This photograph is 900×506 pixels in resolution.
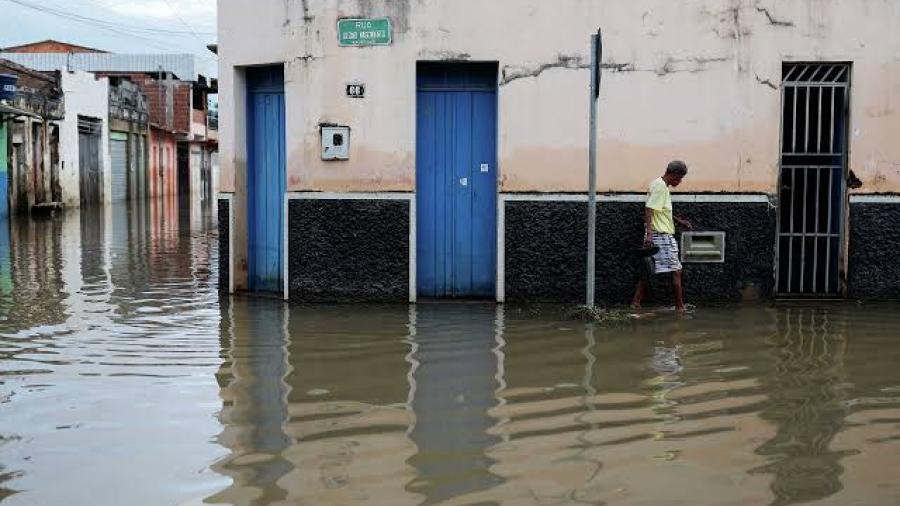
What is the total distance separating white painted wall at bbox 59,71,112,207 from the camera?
102 ft

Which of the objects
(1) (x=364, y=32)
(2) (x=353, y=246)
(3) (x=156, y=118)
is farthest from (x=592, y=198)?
(3) (x=156, y=118)

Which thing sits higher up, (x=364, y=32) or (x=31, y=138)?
(x=364, y=32)

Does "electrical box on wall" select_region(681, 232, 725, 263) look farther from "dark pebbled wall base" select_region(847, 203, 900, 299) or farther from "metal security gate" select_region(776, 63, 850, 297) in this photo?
"dark pebbled wall base" select_region(847, 203, 900, 299)

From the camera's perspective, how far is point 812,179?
955 cm

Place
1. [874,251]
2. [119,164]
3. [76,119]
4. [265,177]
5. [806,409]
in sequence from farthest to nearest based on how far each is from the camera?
[119,164]
[76,119]
[265,177]
[874,251]
[806,409]

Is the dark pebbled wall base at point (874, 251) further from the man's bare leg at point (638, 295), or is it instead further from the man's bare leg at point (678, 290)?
the man's bare leg at point (638, 295)

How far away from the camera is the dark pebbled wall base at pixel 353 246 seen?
9250 millimetres

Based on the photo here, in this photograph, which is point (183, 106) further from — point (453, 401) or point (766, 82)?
point (453, 401)

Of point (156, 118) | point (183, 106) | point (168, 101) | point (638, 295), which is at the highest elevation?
point (168, 101)

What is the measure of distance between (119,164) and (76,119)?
20.1 feet

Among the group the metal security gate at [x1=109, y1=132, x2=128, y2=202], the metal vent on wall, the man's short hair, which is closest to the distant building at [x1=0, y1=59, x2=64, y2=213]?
the metal vent on wall

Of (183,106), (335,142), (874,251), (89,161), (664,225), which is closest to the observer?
(664,225)

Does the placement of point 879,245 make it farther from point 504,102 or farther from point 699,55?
point 504,102

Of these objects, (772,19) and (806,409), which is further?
(772,19)
